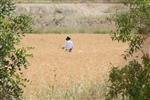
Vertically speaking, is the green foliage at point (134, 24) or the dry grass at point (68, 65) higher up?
the green foliage at point (134, 24)

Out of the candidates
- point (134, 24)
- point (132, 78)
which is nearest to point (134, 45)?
point (134, 24)

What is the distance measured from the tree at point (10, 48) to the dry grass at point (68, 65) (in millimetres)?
Answer: 3901

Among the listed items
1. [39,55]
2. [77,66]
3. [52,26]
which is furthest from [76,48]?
[52,26]

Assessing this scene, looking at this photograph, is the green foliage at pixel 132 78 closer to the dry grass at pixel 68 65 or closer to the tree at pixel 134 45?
the tree at pixel 134 45

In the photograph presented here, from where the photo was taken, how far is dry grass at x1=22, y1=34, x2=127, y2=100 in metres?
12.5

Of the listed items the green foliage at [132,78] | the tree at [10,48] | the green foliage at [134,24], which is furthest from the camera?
the green foliage at [132,78]

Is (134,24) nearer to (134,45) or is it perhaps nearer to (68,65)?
(134,45)

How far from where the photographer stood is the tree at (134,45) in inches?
291

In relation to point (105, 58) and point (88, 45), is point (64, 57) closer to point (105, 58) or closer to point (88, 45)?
point (105, 58)

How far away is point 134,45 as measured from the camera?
7770 millimetres

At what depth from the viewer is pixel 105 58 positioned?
2239 cm

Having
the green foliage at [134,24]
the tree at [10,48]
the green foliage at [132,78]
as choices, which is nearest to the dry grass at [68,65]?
the green foliage at [132,78]

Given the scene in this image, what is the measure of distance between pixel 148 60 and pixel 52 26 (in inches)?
1398

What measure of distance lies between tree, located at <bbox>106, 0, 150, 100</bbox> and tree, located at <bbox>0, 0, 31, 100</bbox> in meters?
1.43
